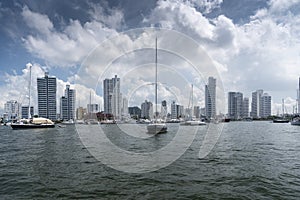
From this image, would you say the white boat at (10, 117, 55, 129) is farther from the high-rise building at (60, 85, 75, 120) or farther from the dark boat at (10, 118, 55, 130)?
the high-rise building at (60, 85, 75, 120)

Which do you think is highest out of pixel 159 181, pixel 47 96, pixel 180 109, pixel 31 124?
pixel 47 96

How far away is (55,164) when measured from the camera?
693 inches

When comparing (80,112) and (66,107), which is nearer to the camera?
(80,112)

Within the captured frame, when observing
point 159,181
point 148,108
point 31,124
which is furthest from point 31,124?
point 159,181

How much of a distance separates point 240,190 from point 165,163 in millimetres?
7158

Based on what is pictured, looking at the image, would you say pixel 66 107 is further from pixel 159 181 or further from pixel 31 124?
pixel 159 181

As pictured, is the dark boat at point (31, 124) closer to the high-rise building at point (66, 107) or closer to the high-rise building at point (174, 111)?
the high-rise building at point (174, 111)

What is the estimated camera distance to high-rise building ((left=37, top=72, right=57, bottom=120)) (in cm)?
14475

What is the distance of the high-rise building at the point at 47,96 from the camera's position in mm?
144750

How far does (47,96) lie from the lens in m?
155

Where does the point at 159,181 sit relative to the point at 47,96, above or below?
below

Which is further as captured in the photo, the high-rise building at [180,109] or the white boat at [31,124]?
the high-rise building at [180,109]

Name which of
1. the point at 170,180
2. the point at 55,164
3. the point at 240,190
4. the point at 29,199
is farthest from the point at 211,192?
the point at 55,164

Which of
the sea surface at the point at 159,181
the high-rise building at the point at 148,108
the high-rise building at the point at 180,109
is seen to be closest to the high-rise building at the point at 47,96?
the high-rise building at the point at 148,108
